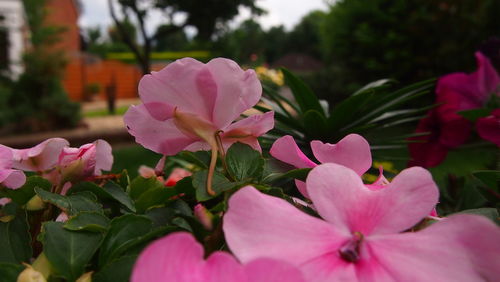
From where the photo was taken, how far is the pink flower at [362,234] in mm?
222

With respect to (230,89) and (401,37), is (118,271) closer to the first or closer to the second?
(230,89)

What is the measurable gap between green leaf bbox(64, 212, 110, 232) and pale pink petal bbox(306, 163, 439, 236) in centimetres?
14

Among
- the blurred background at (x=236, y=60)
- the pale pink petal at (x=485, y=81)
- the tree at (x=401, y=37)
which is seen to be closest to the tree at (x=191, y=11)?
the blurred background at (x=236, y=60)

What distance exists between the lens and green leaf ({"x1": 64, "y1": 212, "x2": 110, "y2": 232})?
11.4 inches

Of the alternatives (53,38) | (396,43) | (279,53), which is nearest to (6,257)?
(396,43)

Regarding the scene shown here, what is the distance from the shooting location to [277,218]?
0.76 ft

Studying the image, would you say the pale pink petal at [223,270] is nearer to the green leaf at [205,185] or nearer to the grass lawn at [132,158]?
the green leaf at [205,185]

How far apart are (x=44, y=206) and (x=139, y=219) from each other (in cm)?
11

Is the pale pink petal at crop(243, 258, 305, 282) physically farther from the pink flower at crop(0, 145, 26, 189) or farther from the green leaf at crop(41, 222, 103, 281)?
the pink flower at crop(0, 145, 26, 189)

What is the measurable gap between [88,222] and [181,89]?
0.37 feet

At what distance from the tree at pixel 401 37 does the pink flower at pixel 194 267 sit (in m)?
4.72

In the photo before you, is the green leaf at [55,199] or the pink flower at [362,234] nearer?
the pink flower at [362,234]

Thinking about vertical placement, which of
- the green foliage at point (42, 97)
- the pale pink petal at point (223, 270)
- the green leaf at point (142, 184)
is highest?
the pale pink petal at point (223, 270)

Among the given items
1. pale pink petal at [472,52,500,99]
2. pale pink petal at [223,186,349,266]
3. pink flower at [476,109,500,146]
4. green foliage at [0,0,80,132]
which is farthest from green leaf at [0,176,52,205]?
green foliage at [0,0,80,132]
